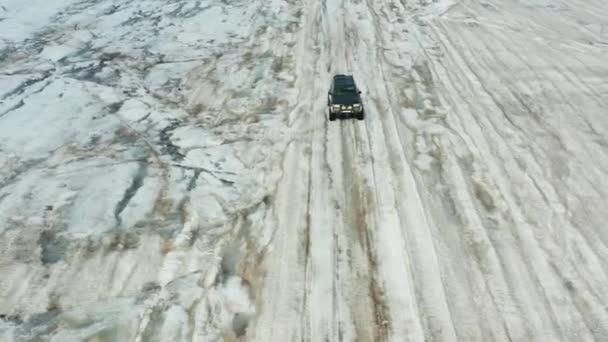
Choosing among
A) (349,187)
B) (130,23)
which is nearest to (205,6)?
(130,23)

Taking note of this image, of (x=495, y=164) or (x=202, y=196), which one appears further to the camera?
(x=495, y=164)

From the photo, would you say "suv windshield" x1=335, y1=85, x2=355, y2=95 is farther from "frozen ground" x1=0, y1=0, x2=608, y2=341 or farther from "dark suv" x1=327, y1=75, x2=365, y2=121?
"frozen ground" x1=0, y1=0, x2=608, y2=341

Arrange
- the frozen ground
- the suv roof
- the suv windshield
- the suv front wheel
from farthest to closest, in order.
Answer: the suv roof < the suv windshield < the suv front wheel < the frozen ground

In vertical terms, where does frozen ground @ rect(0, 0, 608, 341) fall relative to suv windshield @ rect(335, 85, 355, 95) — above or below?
below

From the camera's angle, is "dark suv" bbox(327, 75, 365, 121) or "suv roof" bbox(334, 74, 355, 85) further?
"suv roof" bbox(334, 74, 355, 85)

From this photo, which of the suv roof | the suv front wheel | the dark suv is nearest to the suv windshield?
the dark suv

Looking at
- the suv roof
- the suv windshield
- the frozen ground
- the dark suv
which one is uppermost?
the suv roof

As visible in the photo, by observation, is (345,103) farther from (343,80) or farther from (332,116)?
(343,80)

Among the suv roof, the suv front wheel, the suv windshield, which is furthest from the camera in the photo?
the suv roof

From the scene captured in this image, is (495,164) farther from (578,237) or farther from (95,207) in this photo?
(95,207)
